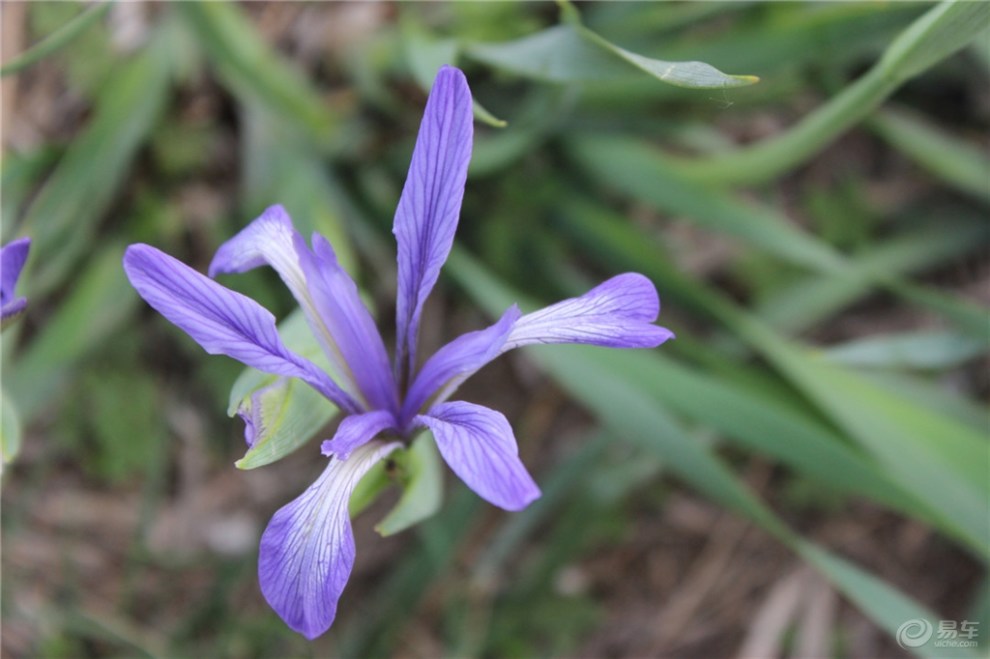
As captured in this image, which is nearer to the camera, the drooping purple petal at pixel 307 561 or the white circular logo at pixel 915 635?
the drooping purple petal at pixel 307 561

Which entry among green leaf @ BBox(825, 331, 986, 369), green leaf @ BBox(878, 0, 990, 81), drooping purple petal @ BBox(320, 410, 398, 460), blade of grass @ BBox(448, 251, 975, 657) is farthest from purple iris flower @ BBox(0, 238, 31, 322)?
green leaf @ BBox(825, 331, 986, 369)

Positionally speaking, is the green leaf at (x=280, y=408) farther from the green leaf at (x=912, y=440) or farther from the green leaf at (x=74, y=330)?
the green leaf at (x=912, y=440)

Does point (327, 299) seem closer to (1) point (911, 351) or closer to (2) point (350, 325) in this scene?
(2) point (350, 325)

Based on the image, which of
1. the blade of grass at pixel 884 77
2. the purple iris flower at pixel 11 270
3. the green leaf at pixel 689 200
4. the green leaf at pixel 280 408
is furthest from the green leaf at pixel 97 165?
the blade of grass at pixel 884 77

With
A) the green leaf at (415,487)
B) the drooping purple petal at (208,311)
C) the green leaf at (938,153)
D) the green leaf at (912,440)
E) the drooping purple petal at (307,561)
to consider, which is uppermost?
the drooping purple petal at (208,311)

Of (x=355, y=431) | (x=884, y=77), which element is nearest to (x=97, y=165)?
(x=355, y=431)

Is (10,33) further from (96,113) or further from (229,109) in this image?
(229,109)
